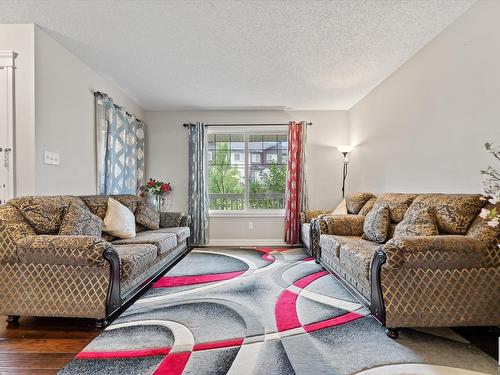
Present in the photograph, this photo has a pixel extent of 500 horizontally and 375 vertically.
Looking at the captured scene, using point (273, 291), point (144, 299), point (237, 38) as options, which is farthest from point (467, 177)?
point (144, 299)

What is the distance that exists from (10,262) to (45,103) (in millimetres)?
1601

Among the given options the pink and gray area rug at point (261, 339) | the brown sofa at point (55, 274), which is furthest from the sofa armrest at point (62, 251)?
the pink and gray area rug at point (261, 339)

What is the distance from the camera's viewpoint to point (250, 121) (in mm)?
5184

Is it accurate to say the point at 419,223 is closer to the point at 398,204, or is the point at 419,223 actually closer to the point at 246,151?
the point at 398,204

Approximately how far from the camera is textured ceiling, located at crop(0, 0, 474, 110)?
233 cm

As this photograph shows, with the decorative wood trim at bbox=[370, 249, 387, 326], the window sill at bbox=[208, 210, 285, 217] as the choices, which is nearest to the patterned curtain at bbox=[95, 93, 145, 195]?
the window sill at bbox=[208, 210, 285, 217]

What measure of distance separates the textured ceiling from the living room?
2 centimetres

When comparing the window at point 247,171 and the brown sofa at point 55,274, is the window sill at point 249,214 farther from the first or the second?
the brown sofa at point 55,274

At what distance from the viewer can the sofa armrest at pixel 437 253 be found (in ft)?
6.02

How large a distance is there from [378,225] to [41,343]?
3.08m

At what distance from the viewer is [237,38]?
276cm

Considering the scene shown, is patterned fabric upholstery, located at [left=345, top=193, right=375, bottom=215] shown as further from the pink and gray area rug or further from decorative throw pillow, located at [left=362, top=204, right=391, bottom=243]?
the pink and gray area rug

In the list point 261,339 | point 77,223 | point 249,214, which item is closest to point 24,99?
point 77,223

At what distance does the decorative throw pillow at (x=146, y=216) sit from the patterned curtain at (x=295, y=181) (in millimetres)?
2328
